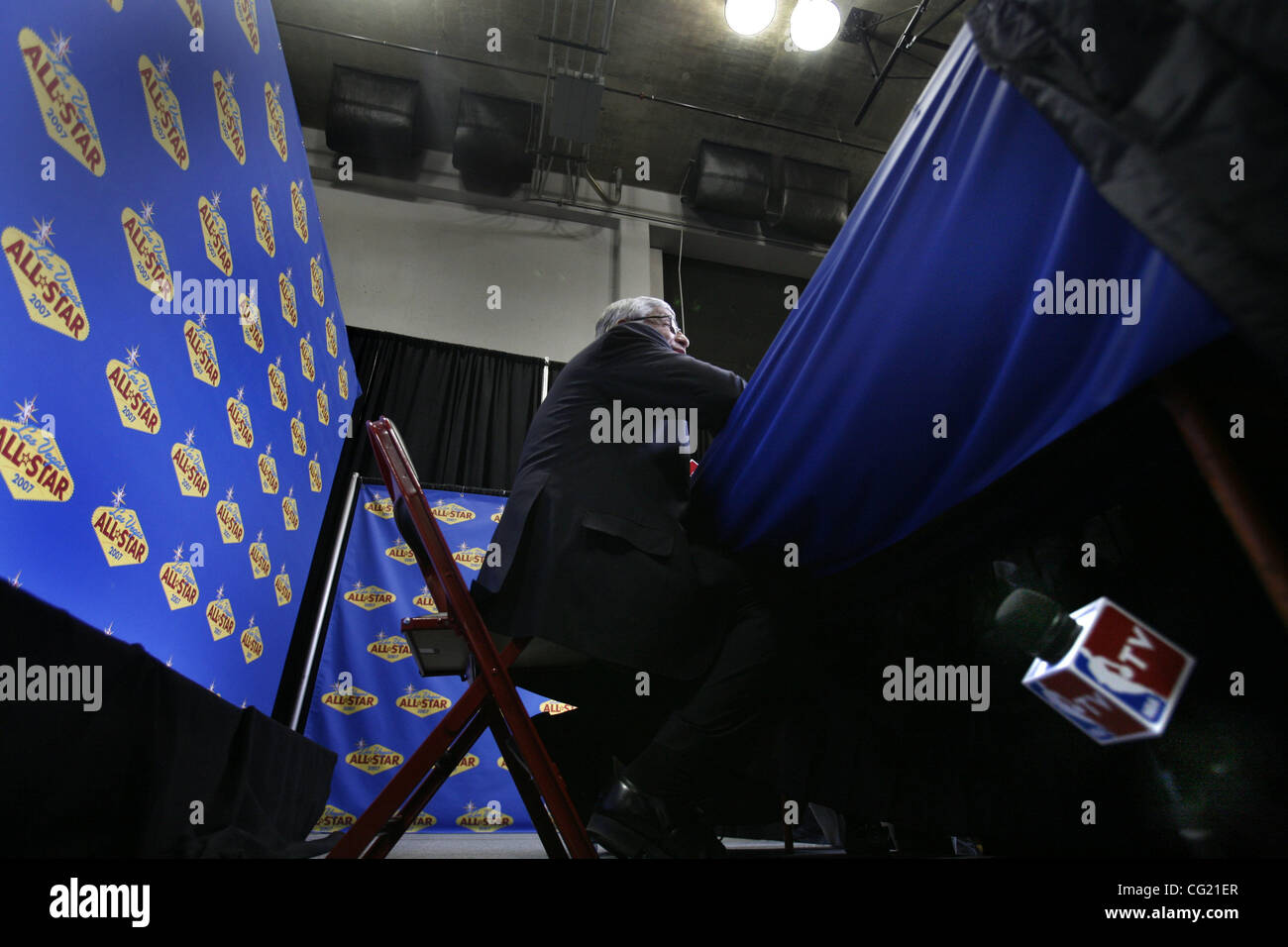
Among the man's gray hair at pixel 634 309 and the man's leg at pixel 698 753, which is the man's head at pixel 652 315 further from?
the man's leg at pixel 698 753

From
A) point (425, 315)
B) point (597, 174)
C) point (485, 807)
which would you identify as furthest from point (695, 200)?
point (485, 807)

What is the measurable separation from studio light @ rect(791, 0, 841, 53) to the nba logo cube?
396cm

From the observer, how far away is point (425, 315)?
434 cm

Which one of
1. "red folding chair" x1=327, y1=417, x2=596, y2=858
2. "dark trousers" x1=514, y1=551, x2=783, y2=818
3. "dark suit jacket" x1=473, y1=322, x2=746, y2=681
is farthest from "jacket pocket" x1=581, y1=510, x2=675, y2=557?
"red folding chair" x1=327, y1=417, x2=596, y2=858

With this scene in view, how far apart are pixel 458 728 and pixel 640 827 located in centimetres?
32

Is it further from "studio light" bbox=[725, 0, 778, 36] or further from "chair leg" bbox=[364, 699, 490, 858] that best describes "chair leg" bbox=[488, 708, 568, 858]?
"studio light" bbox=[725, 0, 778, 36]

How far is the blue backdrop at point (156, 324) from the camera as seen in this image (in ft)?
3.74

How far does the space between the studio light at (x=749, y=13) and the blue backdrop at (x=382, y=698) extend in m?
2.91

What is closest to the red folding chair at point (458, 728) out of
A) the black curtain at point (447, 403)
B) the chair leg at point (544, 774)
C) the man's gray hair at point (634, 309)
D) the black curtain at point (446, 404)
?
the chair leg at point (544, 774)

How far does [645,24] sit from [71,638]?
442 cm

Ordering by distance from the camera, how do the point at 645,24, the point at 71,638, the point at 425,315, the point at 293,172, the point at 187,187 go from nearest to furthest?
the point at 71,638, the point at 187,187, the point at 293,172, the point at 645,24, the point at 425,315

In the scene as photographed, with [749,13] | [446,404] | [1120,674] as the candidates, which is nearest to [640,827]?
[1120,674]
